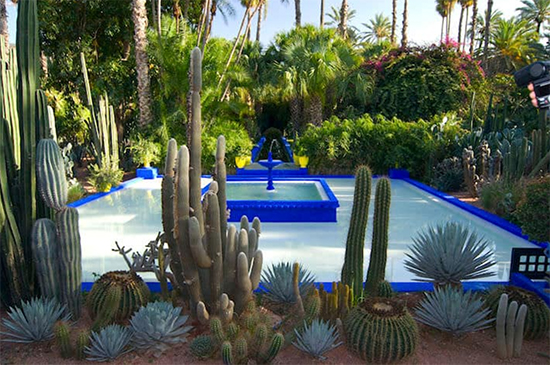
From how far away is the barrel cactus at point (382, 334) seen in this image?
300 cm

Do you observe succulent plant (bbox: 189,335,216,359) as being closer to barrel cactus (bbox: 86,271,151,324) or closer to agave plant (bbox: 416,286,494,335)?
barrel cactus (bbox: 86,271,151,324)

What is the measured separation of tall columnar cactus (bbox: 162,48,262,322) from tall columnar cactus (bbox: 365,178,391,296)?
3.46ft

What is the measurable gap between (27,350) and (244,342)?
1675mm

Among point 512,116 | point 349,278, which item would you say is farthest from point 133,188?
point 512,116

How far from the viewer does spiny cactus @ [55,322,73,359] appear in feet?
10.0

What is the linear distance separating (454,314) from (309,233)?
3878mm

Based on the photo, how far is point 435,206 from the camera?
9469mm

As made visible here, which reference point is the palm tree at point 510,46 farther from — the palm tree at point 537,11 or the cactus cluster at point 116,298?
the cactus cluster at point 116,298

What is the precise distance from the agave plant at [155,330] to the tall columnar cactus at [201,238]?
26cm

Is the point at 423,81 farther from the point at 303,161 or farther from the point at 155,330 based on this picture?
the point at 155,330

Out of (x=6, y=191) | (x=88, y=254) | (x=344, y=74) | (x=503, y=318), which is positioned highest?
(x=344, y=74)

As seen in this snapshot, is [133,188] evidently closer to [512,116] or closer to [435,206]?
[435,206]

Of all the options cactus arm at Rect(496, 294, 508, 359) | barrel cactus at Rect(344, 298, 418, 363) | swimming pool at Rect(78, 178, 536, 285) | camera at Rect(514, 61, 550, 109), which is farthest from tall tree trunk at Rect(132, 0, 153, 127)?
cactus arm at Rect(496, 294, 508, 359)

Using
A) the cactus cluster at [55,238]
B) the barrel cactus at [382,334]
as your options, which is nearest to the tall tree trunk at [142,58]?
the cactus cluster at [55,238]
